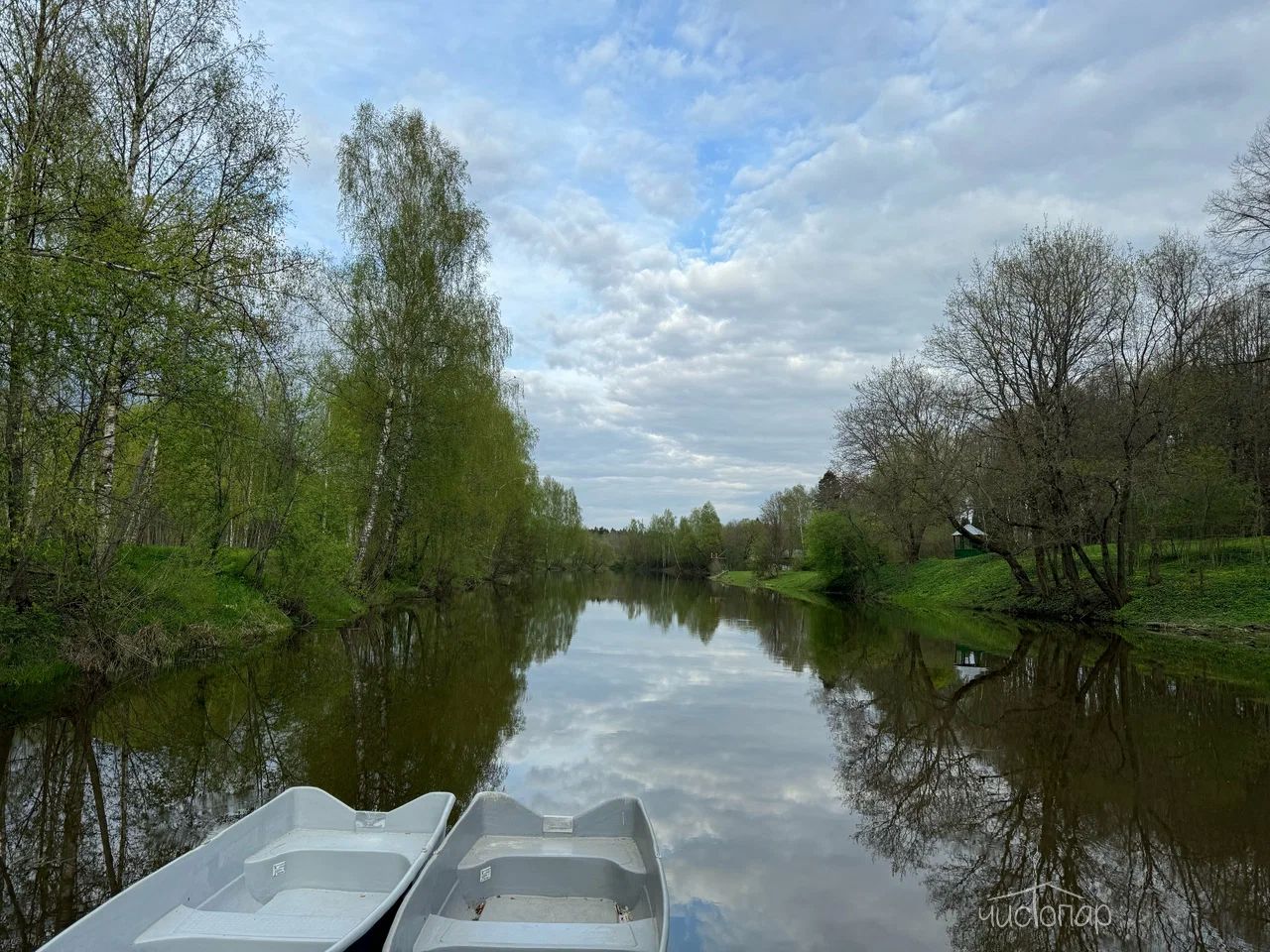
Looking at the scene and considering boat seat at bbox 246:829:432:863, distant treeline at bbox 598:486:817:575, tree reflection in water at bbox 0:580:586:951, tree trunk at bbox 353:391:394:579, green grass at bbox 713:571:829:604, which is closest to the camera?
boat seat at bbox 246:829:432:863

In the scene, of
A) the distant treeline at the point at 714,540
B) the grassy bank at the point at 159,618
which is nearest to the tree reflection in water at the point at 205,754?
the grassy bank at the point at 159,618

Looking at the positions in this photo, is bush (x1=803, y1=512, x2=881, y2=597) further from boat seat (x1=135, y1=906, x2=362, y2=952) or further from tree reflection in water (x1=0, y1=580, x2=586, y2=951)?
boat seat (x1=135, y1=906, x2=362, y2=952)

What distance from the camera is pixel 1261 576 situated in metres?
21.5

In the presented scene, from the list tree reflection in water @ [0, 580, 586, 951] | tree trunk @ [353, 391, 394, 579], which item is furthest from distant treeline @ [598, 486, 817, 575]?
tree reflection in water @ [0, 580, 586, 951]

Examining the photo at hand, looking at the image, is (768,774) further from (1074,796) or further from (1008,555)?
(1008,555)

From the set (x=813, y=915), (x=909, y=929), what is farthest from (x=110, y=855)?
(x=909, y=929)

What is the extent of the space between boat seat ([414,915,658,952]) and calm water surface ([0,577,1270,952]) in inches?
39.2

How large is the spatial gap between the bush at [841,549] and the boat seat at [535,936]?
38.4 meters

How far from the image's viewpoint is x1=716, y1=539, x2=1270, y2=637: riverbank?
20.3 m

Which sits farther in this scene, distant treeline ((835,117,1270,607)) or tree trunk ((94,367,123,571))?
distant treeline ((835,117,1270,607))

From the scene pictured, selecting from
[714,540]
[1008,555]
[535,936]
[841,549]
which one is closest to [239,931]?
[535,936]

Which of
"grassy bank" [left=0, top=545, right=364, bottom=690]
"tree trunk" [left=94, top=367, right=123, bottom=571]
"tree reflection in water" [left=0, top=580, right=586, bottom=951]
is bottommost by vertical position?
"tree reflection in water" [left=0, top=580, right=586, bottom=951]

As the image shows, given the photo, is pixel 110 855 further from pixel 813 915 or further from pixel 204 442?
pixel 204 442

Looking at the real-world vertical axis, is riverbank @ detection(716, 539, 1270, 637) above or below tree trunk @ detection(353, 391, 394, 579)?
below
